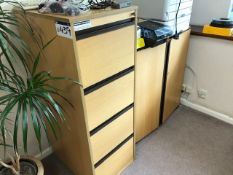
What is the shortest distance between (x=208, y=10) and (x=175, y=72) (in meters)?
0.72

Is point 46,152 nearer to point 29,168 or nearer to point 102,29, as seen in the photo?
point 29,168

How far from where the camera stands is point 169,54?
1682 millimetres

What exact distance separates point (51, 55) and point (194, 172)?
1.38m

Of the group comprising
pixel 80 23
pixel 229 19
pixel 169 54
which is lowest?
pixel 169 54

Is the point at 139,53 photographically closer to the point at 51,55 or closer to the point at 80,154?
the point at 51,55

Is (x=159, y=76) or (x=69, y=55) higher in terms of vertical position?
(x=69, y=55)

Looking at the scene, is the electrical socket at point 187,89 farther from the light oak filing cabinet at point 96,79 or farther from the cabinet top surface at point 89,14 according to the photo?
the cabinet top surface at point 89,14

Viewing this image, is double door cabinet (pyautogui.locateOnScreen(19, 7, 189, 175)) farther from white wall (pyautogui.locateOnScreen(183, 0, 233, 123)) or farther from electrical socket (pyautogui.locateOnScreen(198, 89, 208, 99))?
electrical socket (pyautogui.locateOnScreen(198, 89, 208, 99))

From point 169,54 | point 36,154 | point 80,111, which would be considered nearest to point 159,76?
point 169,54

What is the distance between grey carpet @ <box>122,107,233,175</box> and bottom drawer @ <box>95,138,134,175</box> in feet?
0.23

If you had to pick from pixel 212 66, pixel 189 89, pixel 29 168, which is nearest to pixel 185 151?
pixel 189 89

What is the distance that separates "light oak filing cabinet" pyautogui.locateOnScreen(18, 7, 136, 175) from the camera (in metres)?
0.94

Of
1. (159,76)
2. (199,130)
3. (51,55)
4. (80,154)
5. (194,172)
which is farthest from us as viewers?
(199,130)

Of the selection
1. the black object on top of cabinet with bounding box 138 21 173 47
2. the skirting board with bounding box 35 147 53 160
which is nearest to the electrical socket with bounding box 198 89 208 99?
the black object on top of cabinet with bounding box 138 21 173 47
